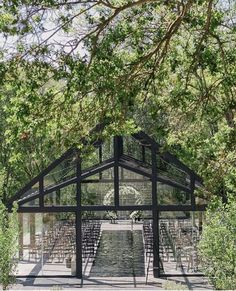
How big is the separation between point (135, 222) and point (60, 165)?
10.2 metres

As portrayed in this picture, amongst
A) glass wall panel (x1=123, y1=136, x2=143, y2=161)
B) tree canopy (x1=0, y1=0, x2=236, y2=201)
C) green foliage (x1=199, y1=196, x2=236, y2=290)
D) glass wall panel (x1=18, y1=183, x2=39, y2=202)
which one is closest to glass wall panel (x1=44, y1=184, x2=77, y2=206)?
glass wall panel (x1=18, y1=183, x2=39, y2=202)

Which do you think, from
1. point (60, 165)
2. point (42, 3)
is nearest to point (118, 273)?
point (60, 165)

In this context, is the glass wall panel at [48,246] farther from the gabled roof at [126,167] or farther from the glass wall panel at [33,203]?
the gabled roof at [126,167]

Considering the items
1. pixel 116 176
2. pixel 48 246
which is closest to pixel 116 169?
pixel 116 176

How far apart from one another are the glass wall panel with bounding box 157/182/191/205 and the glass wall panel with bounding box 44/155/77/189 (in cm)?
257

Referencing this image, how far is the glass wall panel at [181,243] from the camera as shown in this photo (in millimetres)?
16000

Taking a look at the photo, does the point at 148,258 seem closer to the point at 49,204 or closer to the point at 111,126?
the point at 49,204

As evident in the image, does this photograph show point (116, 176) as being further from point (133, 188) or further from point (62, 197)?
point (62, 197)

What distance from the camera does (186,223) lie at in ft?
57.2

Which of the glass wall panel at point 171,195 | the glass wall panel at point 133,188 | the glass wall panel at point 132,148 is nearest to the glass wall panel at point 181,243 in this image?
the glass wall panel at point 171,195

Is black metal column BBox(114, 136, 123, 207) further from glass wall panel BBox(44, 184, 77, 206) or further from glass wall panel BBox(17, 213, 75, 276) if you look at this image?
glass wall panel BBox(17, 213, 75, 276)

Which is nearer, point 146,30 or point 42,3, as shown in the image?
point 42,3

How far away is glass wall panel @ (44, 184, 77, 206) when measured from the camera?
51.4 feet

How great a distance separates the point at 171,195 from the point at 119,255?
484cm
